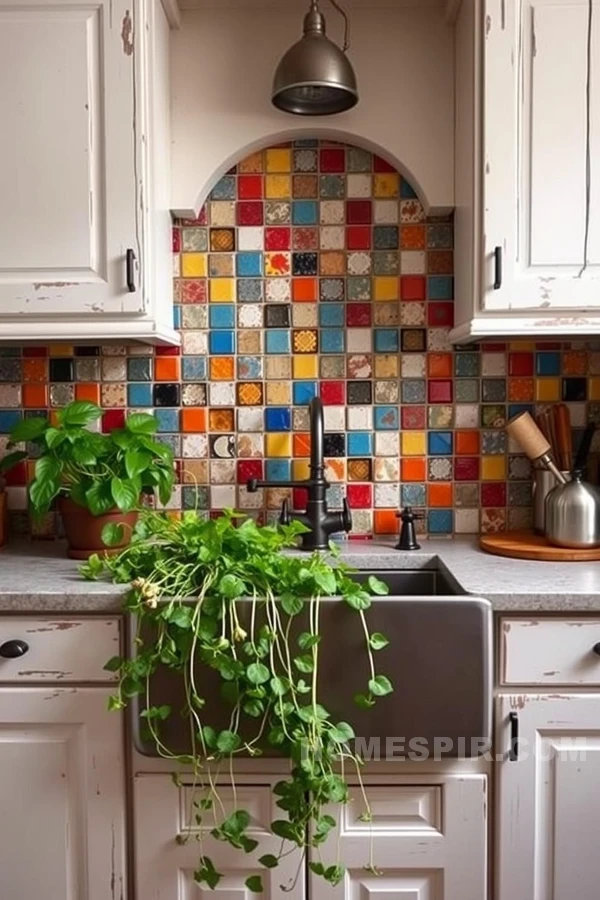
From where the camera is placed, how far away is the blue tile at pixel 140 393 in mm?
1807

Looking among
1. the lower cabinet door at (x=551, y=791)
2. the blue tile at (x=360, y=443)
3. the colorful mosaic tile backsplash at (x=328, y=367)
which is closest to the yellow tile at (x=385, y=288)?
the colorful mosaic tile backsplash at (x=328, y=367)

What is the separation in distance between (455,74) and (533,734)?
141cm

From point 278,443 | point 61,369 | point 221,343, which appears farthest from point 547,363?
point 61,369

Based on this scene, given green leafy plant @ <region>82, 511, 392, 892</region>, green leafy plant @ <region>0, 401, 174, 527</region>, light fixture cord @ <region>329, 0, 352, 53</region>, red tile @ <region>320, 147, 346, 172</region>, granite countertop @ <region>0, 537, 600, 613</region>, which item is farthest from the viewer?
red tile @ <region>320, 147, 346, 172</region>

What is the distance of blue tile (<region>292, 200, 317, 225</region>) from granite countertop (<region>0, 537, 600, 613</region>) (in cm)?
78

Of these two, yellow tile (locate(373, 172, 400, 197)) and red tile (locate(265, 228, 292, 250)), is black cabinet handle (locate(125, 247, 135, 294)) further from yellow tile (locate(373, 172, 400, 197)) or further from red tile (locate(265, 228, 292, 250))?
yellow tile (locate(373, 172, 400, 197))

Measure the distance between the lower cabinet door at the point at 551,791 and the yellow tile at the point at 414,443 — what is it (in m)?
0.68

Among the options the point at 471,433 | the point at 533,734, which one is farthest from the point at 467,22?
the point at 533,734

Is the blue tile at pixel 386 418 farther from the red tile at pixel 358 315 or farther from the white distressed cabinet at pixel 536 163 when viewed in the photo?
the white distressed cabinet at pixel 536 163

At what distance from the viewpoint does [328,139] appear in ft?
5.74

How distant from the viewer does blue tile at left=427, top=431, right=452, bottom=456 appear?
1.80m

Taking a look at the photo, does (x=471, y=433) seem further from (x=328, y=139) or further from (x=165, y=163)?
(x=165, y=163)

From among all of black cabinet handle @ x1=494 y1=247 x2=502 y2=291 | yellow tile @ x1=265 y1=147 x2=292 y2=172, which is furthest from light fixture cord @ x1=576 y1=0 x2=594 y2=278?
yellow tile @ x1=265 y1=147 x2=292 y2=172

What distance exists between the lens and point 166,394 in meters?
1.81
